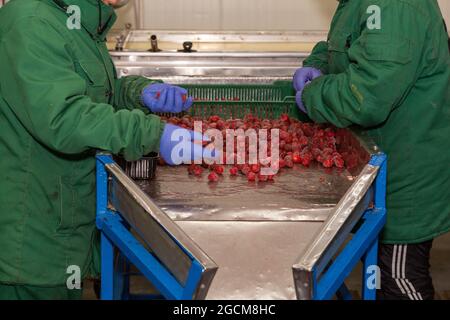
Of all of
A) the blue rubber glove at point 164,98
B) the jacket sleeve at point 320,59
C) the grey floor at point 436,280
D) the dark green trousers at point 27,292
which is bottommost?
the grey floor at point 436,280

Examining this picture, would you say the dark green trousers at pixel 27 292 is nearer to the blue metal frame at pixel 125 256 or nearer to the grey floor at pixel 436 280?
the blue metal frame at pixel 125 256

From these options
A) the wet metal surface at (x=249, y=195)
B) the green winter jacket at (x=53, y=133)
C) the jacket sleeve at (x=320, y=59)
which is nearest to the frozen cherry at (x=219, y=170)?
the wet metal surface at (x=249, y=195)

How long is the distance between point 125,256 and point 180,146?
359 mm

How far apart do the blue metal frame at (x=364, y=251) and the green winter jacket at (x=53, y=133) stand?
2.06 feet

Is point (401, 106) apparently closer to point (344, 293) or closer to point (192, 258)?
point (344, 293)

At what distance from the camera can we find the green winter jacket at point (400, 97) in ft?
6.72

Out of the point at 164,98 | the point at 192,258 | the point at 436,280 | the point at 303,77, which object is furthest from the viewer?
the point at 436,280

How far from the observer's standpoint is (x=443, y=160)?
2297 millimetres

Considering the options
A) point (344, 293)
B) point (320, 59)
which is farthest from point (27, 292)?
point (320, 59)

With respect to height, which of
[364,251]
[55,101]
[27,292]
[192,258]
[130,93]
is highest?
[55,101]

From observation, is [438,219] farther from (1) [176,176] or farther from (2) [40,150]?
(2) [40,150]

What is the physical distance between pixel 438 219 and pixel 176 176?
2.98 ft

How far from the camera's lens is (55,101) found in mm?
1784

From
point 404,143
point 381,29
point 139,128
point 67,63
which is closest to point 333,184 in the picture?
point 404,143
